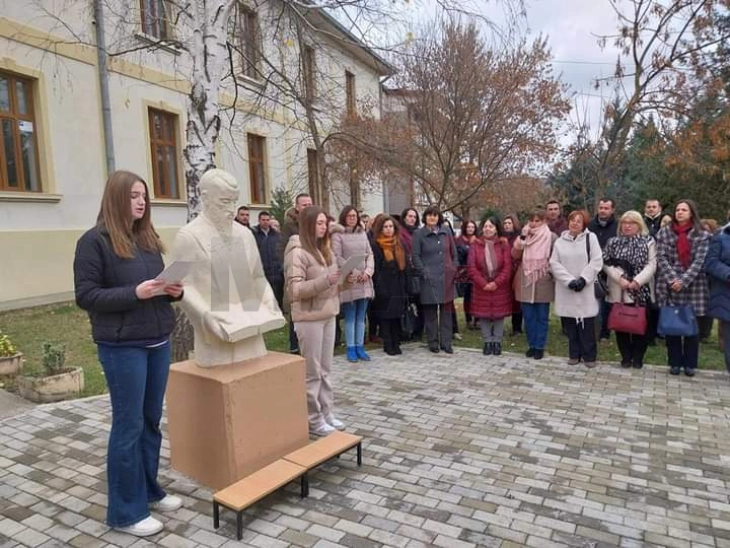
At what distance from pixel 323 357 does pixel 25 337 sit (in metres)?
5.62

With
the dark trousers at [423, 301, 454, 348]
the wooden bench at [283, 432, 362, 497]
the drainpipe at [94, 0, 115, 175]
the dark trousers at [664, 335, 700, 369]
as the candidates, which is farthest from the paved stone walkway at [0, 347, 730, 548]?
the drainpipe at [94, 0, 115, 175]

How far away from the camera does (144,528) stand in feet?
9.57

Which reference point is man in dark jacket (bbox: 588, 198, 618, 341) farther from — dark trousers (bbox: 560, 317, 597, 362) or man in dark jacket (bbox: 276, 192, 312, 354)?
man in dark jacket (bbox: 276, 192, 312, 354)

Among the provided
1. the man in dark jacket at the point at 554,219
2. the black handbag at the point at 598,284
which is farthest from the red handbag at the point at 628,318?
the man in dark jacket at the point at 554,219

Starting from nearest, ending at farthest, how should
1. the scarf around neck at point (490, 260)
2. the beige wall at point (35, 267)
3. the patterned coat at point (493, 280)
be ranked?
the patterned coat at point (493, 280)
the scarf around neck at point (490, 260)
the beige wall at point (35, 267)

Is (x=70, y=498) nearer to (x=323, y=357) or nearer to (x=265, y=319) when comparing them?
(x=265, y=319)

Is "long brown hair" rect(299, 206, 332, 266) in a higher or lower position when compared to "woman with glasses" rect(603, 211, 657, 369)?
higher

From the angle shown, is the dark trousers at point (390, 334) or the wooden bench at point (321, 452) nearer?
the wooden bench at point (321, 452)

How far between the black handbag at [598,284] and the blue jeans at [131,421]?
4896mm

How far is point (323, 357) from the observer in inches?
173

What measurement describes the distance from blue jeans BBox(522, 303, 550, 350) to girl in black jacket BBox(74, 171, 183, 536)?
4.81m

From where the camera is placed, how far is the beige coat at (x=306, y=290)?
4.20 meters

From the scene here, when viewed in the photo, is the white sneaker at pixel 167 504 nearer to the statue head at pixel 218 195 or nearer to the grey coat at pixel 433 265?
the statue head at pixel 218 195

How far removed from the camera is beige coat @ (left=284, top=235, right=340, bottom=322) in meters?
4.20
